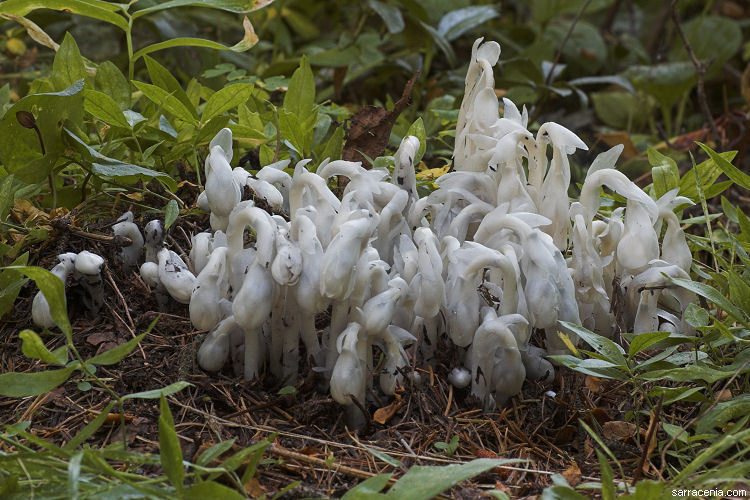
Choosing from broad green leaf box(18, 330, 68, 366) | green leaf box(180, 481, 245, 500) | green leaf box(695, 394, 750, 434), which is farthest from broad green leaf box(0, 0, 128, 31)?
green leaf box(695, 394, 750, 434)

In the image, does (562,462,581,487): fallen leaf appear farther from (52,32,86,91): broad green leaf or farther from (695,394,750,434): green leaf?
(52,32,86,91): broad green leaf

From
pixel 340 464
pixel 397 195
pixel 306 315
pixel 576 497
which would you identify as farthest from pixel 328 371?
pixel 576 497

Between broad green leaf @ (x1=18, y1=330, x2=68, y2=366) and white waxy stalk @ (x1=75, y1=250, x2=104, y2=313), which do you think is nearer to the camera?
broad green leaf @ (x1=18, y1=330, x2=68, y2=366)

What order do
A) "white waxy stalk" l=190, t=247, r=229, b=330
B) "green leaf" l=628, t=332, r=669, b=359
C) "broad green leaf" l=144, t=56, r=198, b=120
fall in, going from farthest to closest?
1. "broad green leaf" l=144, t=56, r=198, b=120
2. "white waxy stalk" l=190, t=247, r=229, b=330
3. "green leaf" l=628, t=332, r=669, b=359

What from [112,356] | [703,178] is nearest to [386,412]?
[112,356]

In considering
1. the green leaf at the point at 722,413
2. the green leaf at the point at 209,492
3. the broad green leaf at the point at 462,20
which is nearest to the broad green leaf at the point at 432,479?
the green leaf at the point at 209,492

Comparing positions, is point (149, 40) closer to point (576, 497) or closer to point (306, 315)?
point (306, 315)
